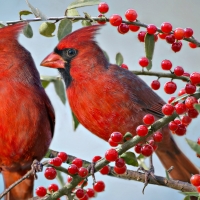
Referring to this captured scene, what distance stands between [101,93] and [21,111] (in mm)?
265

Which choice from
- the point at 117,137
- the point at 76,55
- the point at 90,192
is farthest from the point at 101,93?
the point at 117,137

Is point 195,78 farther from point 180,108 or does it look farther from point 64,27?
point 64,27

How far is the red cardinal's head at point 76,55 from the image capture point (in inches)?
36.8

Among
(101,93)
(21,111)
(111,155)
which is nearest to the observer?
(111,155)

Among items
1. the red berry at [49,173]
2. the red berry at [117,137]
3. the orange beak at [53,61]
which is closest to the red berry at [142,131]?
the red berry at [117,137]

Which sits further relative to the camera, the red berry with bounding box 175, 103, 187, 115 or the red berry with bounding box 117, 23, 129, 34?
the red berry with bounding box 117, 23, 129, 34

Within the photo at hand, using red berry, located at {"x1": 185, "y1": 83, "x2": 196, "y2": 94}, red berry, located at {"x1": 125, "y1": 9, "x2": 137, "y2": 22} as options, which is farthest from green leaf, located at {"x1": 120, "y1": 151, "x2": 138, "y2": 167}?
red berry, located at {"x1": 125, "y1": 9, "x2": 137, "y2": 22}

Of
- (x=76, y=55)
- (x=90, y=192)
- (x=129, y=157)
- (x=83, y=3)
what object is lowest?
(x=90, y=192)

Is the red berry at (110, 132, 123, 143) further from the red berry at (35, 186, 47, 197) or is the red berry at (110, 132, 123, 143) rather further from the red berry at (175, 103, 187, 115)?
the red berry at (35, 186, 47, 197)

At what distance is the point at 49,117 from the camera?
1.01 m

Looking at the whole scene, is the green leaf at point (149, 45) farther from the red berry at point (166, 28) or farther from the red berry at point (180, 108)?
the red berry at point (180, 108)

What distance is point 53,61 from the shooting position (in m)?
0.95

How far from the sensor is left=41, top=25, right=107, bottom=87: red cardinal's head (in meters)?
0.93

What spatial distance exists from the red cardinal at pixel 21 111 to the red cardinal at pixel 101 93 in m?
0.05
